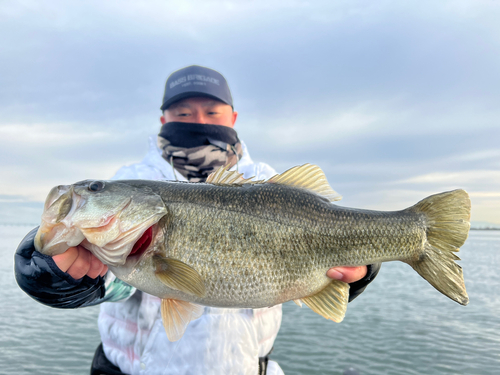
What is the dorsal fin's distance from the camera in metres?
2.22

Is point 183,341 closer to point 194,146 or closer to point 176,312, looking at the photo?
point 176,312

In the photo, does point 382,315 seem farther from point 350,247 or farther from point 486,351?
point 350,247

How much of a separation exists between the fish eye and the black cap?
163 centimetres

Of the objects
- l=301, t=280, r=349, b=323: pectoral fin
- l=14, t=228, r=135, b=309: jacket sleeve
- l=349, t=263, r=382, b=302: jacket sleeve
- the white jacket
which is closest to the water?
the white jacket

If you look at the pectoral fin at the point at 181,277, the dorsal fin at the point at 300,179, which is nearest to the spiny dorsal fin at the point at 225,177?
the dorsal fin at the point at 300,179

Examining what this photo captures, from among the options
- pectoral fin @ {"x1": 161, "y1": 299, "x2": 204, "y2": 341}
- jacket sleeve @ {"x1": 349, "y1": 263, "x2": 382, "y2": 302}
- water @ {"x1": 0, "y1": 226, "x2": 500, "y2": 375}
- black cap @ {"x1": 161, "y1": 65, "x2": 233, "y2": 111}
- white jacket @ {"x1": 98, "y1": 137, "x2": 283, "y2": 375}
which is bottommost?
water @ {"x1": 0, "y1": 226, "x2": 500, "y2": 375}

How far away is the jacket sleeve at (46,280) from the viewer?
1990mm

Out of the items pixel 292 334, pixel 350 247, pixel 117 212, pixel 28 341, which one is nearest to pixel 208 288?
pixel 117 212

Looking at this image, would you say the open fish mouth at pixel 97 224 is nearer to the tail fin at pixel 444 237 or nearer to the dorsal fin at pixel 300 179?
the dorsal fin at pixel 300 179

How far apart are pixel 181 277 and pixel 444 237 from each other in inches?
67.1

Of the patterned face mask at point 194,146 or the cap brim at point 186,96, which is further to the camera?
the cap brim at point 186,96

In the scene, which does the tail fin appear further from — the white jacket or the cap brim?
the cap brim

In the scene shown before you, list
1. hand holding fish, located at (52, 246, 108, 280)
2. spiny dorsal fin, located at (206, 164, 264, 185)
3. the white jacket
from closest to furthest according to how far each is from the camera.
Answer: hand holding fish, located at (52, 246, 108, 280), spiny dorsal fin, located at (206, 164, 264, 185), the white jacket

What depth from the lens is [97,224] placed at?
1871mm
